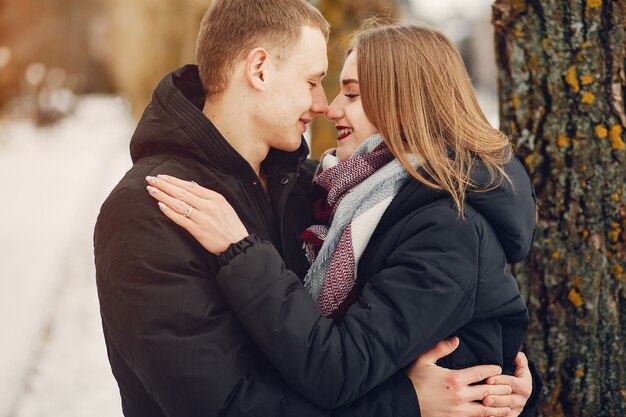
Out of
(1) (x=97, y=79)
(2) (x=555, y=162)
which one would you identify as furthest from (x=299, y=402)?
(1) (x=97, y=79)

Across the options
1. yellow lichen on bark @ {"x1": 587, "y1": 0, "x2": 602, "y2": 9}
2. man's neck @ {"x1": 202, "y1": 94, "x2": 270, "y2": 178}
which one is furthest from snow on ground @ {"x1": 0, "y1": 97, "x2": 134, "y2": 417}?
yellow lichen on bark @ {"x1": 587, "y1": 0, "x2": 602, "y2": 9}

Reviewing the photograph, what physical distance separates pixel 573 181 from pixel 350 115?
990mm

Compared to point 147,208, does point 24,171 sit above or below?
below

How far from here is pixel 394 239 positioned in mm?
2197

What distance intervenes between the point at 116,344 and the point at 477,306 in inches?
41.0

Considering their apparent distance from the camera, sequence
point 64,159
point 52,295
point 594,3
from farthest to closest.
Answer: point 64,159
point 52,295
point 594,3

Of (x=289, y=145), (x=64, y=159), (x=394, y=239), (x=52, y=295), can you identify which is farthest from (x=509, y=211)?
(x=64, y=159)

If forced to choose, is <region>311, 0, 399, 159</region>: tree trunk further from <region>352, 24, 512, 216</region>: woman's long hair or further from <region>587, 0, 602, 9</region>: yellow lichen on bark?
<region>352, 24, 512, 216</region>: woman's long hair

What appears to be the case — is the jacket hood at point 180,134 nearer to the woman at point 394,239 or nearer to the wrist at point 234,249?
the woman at point 394,239

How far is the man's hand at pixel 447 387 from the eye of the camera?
217 cm

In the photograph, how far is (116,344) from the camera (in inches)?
84.9

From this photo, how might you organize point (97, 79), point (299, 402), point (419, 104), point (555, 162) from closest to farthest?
1. point (299, 402)
2. point (419, 104)
3. point (555, 162)
4. point (97, 79)

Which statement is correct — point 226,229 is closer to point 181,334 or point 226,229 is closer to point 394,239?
point 181,334

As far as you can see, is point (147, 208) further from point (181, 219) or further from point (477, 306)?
point (477, 306)
